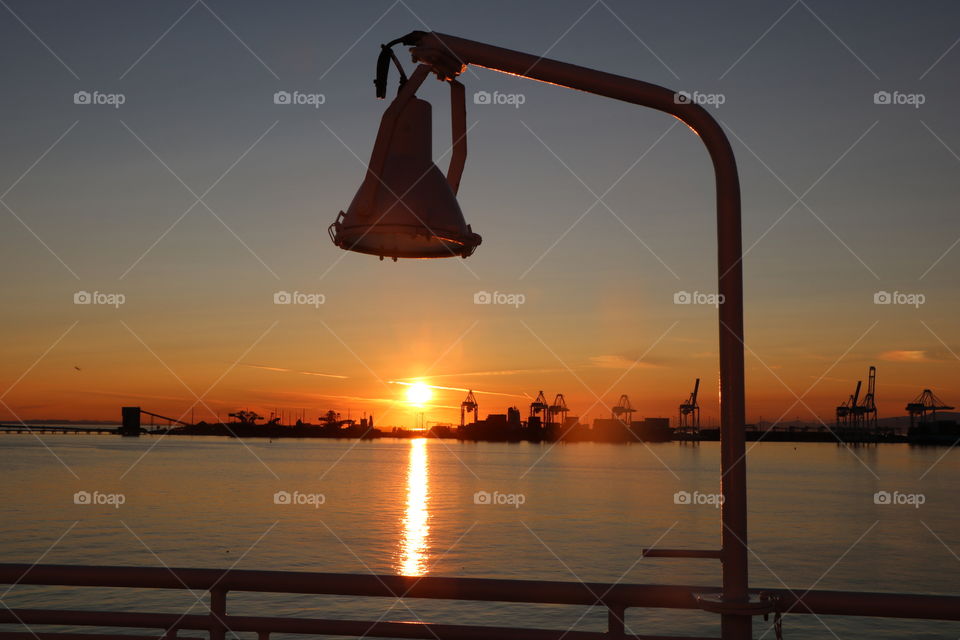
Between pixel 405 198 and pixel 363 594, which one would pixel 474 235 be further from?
pixel 363 594

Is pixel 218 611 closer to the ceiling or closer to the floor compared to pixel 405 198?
closer to the floor

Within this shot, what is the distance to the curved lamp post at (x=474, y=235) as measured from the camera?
246cm

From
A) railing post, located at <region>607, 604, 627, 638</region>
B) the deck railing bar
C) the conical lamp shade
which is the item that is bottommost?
the deck railing bar

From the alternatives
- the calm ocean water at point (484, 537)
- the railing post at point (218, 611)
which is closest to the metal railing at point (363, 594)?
the railing post at point (218, 611)

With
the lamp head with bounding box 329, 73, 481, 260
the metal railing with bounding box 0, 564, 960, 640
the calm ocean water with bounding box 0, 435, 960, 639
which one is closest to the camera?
the lamp head with bounding box 329, 73, 481, 260

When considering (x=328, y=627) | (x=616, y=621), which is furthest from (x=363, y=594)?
(x=616, y=621)

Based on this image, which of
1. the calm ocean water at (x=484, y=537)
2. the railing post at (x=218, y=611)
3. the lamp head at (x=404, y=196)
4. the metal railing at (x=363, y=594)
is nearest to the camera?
the lamp head at (x=404, y=196)

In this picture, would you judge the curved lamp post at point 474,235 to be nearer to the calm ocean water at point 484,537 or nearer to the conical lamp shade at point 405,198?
the conical lamp shade at point 405,198

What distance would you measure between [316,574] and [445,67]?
6.69ft

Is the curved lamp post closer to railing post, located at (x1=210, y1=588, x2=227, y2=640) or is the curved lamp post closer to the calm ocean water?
railing post, located at (x1=210, y1=588, x2=227, y2=640)

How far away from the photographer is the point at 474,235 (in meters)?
2.59

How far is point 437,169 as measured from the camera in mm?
2557

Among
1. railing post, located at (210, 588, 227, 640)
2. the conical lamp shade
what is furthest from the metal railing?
the conical lamp shade

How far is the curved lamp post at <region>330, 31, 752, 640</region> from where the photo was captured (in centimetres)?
246
